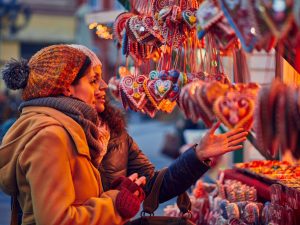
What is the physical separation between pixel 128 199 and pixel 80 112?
0.46 meters

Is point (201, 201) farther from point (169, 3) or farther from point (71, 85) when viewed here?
point (71, 85)

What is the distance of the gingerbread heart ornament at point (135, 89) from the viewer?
4.05m

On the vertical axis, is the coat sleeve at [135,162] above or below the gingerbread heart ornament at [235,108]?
below

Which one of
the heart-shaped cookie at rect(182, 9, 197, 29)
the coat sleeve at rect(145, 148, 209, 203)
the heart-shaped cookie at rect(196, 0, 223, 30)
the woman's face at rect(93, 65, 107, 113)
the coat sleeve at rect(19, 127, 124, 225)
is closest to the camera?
the coat sleeve at rect(19, 127, 124, 225)

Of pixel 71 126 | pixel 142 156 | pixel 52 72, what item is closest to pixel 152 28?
pixel 142 156

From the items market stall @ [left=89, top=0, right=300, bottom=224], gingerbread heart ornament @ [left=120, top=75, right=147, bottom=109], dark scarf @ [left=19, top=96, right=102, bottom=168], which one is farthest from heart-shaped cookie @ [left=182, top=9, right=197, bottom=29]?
dark scarf @ [left=19, top=96, right=102, bottom=168]

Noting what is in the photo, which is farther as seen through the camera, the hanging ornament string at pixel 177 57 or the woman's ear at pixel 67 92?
the hanging ornament string at pixel 177 57

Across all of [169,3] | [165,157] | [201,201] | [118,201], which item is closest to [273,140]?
[118,201]

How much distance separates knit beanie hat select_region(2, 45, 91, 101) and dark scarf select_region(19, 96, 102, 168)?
48 mm

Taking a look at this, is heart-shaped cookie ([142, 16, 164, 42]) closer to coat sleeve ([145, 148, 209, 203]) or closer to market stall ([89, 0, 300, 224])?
market stall ([89, 0, 300, 224])

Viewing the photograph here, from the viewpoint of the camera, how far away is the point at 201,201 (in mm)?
4918

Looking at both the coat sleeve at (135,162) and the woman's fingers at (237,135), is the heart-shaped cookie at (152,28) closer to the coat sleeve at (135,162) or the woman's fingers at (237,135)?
the coat sleeve at (135,162)

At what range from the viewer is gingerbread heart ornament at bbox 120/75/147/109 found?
4.05m

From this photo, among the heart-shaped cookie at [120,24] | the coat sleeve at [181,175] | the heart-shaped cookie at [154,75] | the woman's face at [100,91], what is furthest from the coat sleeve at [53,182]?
the heart-shaped cookie at [120,24]
